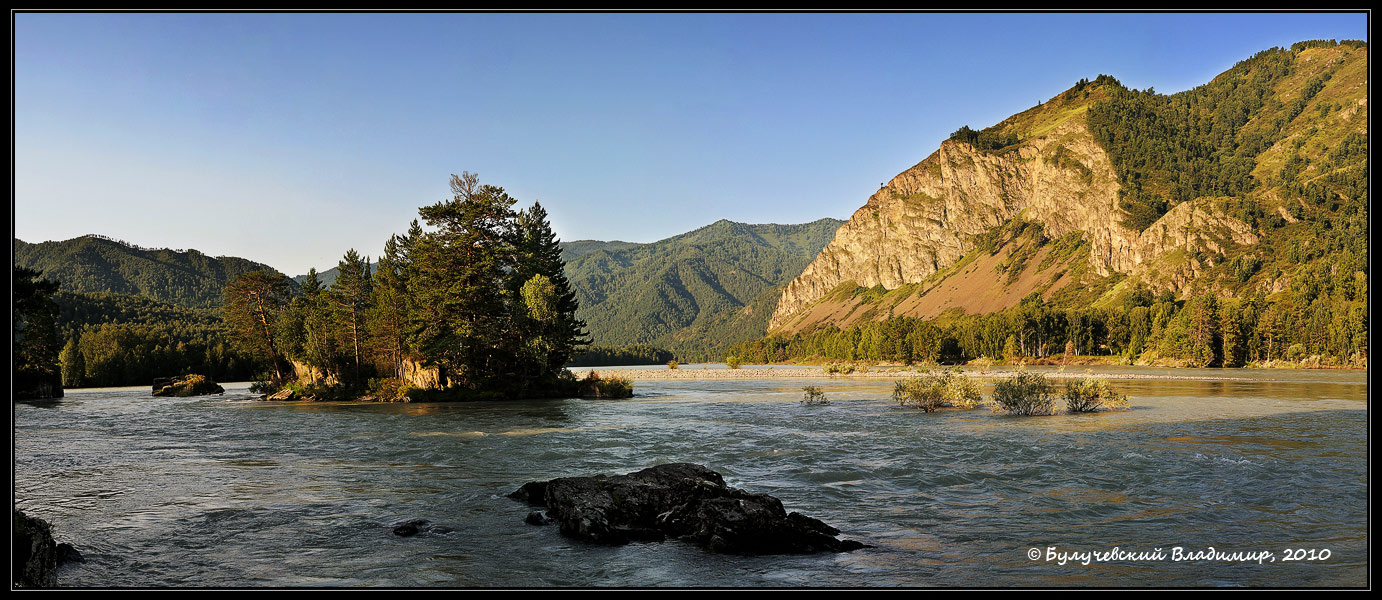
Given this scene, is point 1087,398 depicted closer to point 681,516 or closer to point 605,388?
point 681,516

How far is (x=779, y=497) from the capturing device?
771 inches

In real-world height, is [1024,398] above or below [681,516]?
below

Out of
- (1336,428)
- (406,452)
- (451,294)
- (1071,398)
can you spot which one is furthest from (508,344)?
(1336,428)

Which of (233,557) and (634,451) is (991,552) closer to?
(233,557)

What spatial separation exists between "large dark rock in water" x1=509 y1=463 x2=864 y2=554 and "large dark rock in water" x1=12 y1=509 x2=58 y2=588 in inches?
327

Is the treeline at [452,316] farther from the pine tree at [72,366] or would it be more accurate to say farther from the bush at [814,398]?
the pine tree at [72,366]

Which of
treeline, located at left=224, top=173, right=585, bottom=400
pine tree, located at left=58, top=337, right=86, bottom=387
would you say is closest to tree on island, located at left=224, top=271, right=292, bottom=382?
treeline, located at left=224, top=173, right=585, bottom=400

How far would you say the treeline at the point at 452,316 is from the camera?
68938mm

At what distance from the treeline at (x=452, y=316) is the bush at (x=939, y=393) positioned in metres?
34.6

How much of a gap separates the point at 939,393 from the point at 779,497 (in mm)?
31757

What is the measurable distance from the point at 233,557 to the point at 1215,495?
21843mm

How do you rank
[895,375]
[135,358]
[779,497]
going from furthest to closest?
1. [135,358]
2. [895,375]
3. [779,497]

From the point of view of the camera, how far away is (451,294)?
67.4 metres

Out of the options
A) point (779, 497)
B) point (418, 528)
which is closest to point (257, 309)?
point (418, 528)
